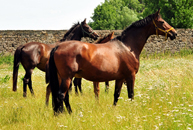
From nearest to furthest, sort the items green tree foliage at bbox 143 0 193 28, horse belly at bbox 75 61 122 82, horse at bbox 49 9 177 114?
1. horse at bbox 49 9 177 114
2. horse belly at bbox 75 61 122 82
3. green tree foliage at bbox 143 0 193 28

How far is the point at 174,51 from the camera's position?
17062 mm

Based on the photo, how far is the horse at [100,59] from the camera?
4113 millimetres

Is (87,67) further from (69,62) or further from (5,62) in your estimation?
(5,62)

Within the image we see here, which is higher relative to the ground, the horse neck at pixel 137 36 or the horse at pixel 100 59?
the horse neck at pixel 137 36

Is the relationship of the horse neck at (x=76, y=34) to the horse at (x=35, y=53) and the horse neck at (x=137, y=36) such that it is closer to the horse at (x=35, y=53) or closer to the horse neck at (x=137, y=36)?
the horse at (x=35, y=53)

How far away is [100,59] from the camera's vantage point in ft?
14.2

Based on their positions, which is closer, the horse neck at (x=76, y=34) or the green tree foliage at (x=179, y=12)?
the horse neck at (x=76, y=34)

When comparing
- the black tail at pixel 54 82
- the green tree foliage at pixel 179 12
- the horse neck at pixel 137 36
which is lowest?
the black tail at pixel 54 82

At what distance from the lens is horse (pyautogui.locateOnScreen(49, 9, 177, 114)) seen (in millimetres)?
4113

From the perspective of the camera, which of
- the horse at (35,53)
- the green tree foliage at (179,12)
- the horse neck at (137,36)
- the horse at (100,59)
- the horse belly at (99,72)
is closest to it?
the horse at (100,59)

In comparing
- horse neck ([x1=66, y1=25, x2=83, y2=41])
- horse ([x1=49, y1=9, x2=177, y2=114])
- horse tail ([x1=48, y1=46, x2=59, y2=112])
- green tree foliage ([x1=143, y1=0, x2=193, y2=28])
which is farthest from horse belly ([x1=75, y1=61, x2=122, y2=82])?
green tree foliage ([x1=143, y1=0, x2=193, y2=28])

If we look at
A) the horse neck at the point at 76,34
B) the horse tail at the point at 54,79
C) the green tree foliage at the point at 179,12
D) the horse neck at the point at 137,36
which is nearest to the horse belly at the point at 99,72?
the horse tail at the point at 54,79

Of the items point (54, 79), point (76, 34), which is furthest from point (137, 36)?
point (76, 34)

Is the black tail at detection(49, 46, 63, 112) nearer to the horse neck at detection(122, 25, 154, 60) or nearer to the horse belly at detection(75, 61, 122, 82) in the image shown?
the horse belly at detection(75, 61, 122, 82)
